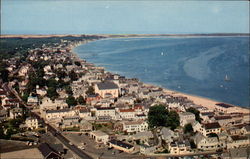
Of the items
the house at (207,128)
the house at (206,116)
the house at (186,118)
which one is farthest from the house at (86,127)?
the house at (206,116)

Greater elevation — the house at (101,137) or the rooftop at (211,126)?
the rooftop at (211,126)

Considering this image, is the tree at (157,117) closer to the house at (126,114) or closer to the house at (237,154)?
the house at (126,114)

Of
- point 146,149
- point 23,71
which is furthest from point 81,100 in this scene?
point 23,71

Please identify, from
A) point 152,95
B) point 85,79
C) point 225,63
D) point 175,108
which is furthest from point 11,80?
point 225,63

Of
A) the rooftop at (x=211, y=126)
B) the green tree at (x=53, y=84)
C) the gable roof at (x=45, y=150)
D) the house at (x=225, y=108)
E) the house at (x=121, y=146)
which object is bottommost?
the house at (x=121, y=146)

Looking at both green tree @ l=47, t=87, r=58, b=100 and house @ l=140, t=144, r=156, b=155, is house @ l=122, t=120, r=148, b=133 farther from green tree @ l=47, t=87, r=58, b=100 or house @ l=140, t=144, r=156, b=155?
green tree @ l=47, t=87, r=58, b=100
